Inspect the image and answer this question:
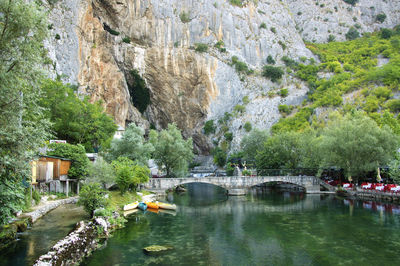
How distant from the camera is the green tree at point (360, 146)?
131 ft

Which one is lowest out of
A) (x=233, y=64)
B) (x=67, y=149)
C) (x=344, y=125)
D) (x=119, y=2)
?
(x=67, y=149)

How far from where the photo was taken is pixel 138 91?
8188 centimetres

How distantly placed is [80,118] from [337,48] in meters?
95.6

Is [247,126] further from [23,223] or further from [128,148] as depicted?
[23,223]

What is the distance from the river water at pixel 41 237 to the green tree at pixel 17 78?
11.8ft

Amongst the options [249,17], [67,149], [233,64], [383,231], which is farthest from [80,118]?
[249,17]

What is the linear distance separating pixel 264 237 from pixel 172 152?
32556mm

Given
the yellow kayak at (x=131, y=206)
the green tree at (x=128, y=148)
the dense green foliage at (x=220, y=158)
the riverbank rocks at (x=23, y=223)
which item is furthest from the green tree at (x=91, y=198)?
the dense green foliage at (x=220, y=158)

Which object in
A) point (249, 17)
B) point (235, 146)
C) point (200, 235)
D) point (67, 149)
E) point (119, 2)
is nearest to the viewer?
point (200, 235)

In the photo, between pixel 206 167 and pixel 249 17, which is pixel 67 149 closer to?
pixel 206 167

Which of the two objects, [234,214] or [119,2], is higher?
[119,2]

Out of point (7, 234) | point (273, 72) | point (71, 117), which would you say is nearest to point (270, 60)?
point (273, 72)

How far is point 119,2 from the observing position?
7344 cm

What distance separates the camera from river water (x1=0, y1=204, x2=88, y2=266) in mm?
15328
